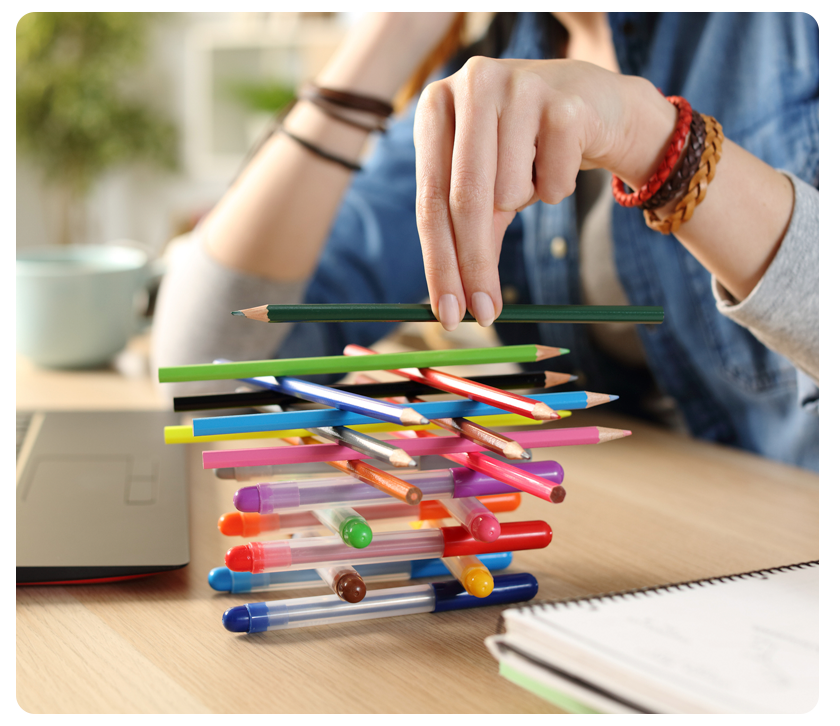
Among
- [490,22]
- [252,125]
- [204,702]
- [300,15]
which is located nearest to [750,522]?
[204,702]

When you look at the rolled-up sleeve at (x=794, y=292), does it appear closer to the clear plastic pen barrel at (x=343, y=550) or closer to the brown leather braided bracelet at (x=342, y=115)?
the clear plastic pen barrel at (x=343, y=550)

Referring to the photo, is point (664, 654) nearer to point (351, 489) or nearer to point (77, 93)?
point (351, 489)

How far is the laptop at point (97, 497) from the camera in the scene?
351 mm

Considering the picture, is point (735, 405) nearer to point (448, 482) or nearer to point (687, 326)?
point (687, 326)

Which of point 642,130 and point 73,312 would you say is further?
point 73,312

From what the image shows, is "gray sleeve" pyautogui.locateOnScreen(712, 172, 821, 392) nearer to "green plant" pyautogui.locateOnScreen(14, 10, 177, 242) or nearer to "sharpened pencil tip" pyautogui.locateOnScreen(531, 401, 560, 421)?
"sharpened pencil tip" pyautogui.locateOnScreen(531, 401, 560, 421)

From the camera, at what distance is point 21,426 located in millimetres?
547

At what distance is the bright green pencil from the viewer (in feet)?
0.93

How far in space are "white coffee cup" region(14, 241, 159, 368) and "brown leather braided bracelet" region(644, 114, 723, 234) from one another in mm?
A: 598

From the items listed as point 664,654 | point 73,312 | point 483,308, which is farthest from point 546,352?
point 73,312

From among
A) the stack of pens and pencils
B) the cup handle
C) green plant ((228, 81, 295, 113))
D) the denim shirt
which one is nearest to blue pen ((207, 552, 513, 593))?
the stack of pens and pencils

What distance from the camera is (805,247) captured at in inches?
16.9

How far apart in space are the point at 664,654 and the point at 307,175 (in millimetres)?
572

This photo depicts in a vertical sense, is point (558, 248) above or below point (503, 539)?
above
